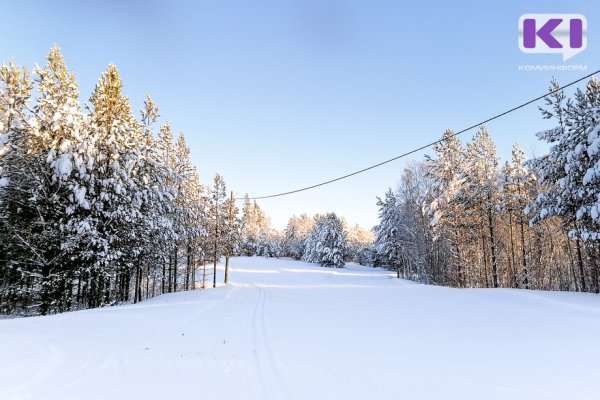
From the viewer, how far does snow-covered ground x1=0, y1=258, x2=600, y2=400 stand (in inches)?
167

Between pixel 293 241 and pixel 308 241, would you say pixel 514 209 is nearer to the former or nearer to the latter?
pixel 308 241

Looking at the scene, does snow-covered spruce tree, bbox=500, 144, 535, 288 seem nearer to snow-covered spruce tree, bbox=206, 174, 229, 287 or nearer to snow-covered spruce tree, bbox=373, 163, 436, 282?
snow-covered spruce tree, bbox=373, 163, 436, 282

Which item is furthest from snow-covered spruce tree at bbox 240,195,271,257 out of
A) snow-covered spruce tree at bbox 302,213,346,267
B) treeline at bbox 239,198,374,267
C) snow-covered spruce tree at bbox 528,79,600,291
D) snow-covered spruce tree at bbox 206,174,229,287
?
snow-covered spruce tree at bbox 528,79,600,291

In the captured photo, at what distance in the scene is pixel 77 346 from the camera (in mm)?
6090

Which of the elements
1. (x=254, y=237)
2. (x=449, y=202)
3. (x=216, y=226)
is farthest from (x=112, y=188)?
(x=254, y=237)

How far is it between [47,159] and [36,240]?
365cm

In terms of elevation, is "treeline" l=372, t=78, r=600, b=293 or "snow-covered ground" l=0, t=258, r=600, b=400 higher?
"treeline" l=372, t=78, r=600, b=293

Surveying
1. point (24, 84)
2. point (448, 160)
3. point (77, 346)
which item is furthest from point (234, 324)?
point (448, 160)

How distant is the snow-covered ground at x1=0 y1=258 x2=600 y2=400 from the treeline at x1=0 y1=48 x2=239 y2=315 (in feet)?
21.1

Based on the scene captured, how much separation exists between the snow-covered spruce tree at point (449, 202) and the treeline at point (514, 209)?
0.23 feet

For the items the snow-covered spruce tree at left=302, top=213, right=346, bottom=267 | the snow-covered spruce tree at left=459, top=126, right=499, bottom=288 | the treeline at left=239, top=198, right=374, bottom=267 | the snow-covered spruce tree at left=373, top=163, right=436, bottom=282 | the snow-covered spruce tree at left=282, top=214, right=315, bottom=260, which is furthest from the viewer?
the snow-covered spruce tree at left=282, top=214, right=315, bottom=260

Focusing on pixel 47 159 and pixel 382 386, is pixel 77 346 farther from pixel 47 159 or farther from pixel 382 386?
pixel 47 159

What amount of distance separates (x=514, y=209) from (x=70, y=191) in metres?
25.6

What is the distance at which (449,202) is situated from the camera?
22.8 m
